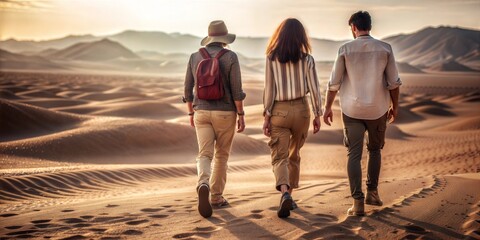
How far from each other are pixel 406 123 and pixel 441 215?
79.6 ft

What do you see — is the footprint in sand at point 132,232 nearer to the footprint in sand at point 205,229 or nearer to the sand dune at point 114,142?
the footprint in sand at point 205,229

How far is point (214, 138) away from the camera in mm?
5762

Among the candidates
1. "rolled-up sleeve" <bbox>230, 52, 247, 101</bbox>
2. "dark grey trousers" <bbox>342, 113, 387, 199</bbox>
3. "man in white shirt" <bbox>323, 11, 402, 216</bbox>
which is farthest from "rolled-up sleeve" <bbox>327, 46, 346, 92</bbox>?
"rolled-up sleeve" <bbox>230, 52, 247, 101</bbox>

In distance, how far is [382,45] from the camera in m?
5.14

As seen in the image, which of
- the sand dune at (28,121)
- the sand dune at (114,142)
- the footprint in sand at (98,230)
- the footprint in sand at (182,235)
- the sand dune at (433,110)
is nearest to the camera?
the footprint in sand at (182,235)

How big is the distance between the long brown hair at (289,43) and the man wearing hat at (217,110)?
479 mm

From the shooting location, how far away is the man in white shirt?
514 centimetres

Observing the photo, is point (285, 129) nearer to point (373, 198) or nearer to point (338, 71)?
point (338, 71)

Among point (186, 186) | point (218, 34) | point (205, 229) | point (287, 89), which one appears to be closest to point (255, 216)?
point (205, 229)

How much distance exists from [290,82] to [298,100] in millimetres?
198

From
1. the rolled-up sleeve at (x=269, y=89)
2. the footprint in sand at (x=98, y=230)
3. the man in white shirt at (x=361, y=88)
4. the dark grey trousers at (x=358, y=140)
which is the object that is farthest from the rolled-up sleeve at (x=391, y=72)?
the footprint in sand at (x=98, y=230)

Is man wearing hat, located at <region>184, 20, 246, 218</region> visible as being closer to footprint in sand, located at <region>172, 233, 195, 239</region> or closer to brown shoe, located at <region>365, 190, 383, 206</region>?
footprint in sand, located at <region>172, 233, 195, 239</region>

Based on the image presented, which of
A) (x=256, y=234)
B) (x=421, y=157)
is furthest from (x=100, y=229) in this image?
(x=421, y=157)

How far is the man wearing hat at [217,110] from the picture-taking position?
5621 millimetres
